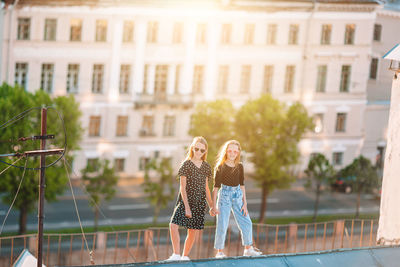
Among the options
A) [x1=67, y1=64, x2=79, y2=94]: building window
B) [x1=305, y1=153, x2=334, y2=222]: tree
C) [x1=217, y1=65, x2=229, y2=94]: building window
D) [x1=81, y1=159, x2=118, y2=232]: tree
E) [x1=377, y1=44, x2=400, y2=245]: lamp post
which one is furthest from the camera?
[x1=217, y1=65, x2=229, y2=94]: building window

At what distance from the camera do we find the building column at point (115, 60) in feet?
162

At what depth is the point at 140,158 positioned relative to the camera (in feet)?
169

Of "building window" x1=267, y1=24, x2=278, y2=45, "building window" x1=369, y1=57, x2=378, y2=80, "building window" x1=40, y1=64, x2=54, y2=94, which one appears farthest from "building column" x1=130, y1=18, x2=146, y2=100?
"building window" x1=369, y1=57, x2=378, y2=80

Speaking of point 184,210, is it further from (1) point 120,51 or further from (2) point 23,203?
(1) point 120,51

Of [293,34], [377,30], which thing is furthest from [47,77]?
[377,30]

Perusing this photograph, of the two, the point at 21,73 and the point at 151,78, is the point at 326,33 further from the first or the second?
the point at 21,73

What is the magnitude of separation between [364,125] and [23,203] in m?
27.1

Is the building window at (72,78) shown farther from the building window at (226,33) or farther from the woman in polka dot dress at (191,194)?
the woman in polka dot dress at (191,194)

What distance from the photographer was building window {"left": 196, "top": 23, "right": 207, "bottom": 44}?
51691mm

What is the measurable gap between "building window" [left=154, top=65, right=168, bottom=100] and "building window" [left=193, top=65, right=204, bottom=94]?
6.00 feet

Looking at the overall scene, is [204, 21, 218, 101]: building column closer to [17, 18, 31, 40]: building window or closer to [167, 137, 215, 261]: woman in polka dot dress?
[17, 18, 31, 40]: building window

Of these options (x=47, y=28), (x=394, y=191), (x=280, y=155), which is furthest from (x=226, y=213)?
(x=47, y=28)

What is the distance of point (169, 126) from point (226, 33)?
6.61 m

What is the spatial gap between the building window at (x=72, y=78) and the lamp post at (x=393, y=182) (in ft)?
117
